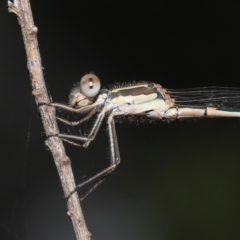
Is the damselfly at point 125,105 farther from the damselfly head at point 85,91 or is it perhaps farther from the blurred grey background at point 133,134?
the blurred grey background at point 133,134

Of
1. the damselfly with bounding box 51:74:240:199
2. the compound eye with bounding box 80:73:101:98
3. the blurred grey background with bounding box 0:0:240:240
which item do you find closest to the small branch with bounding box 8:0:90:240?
the damselfly with bounding box 51:74:240:199

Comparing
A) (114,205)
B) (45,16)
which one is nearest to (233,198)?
(114,205)

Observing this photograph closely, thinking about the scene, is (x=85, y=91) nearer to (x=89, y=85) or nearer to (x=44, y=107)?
(x=89, y=85)

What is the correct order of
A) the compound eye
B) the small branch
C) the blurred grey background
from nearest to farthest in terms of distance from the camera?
the small branch, the compound eye, the blurred grey background

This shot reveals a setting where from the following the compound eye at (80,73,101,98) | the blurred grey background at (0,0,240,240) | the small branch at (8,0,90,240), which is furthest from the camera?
the blurred grey background at (0,0,240,240)

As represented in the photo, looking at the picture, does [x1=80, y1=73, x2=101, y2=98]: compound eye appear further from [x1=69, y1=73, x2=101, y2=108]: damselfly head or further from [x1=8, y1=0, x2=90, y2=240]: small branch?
[x1=8, y1=0, x2=90, y2=240]: small branch

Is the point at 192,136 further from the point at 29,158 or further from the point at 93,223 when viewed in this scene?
the point at 29,158

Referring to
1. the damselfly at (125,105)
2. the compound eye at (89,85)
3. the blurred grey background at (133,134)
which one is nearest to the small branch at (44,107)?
the damselfly at (125,105)

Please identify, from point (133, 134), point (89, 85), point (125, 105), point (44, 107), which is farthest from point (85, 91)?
point (133, 134)
